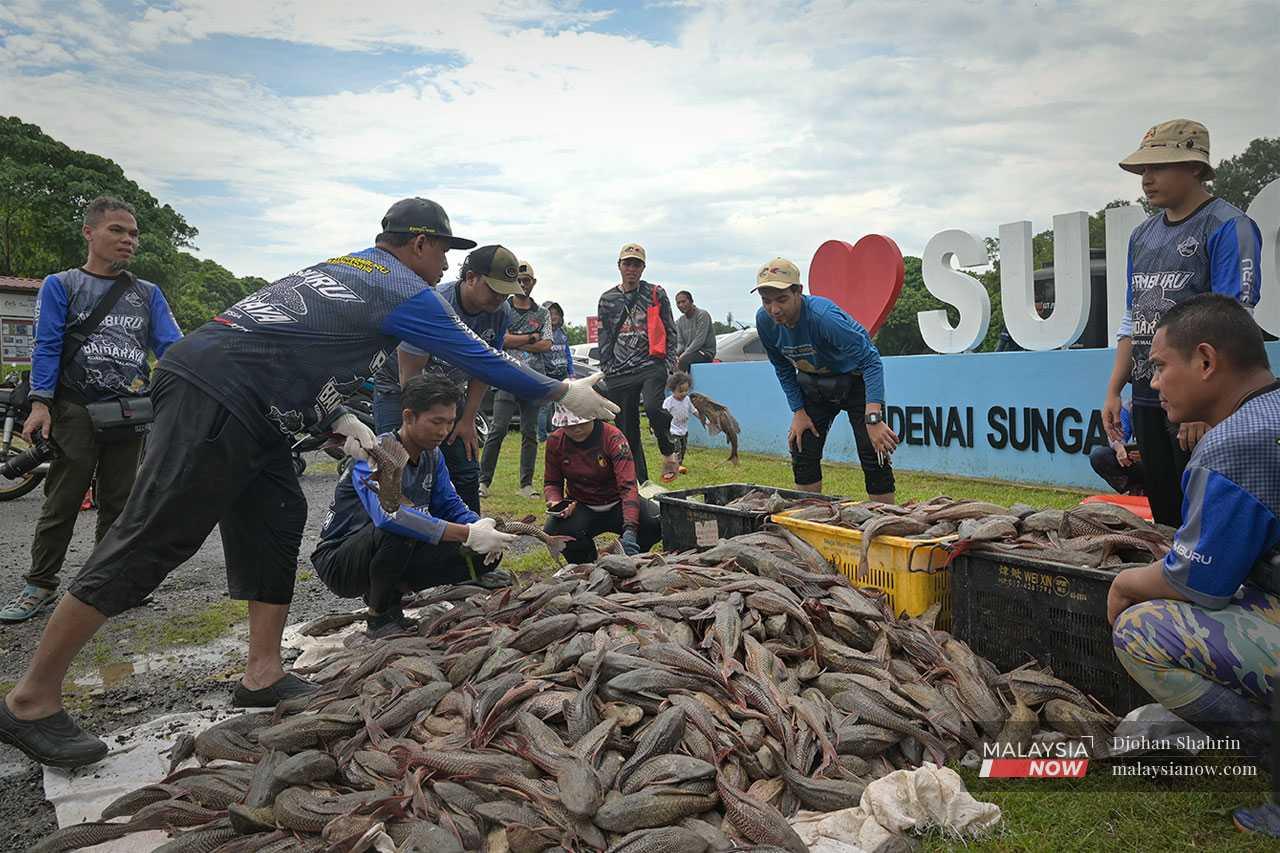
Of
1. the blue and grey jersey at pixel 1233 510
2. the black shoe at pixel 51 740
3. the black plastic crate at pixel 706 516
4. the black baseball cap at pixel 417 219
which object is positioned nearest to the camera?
the blue and grey jersey at pixel 1233 510

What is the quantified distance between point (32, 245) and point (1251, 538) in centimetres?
3733

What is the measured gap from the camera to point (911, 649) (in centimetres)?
318

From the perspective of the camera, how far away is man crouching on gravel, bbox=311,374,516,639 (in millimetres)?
3830

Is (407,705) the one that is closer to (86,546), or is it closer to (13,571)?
(13,571)

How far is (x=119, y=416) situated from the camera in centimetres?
458

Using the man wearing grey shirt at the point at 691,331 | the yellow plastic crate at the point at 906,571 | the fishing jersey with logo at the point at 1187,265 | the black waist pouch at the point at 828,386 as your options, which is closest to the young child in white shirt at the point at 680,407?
the man wearing grey shirt at the point at 691,331

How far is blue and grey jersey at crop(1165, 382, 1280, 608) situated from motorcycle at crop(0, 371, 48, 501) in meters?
7.48

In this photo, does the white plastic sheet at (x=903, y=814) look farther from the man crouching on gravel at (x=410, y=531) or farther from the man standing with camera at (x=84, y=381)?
the man standing with camera at (x=84, y=381)

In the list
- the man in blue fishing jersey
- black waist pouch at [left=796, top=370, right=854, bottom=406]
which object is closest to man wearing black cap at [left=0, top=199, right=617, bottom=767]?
the man in blue fishing jersey

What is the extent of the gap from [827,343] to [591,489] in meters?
1.63

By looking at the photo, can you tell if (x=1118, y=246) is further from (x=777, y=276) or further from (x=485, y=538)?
(x=485, y=538)

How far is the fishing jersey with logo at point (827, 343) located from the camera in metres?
5.02

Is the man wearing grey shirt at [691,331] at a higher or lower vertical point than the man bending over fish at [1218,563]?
higher

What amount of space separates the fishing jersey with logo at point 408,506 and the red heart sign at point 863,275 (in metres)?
6.94
